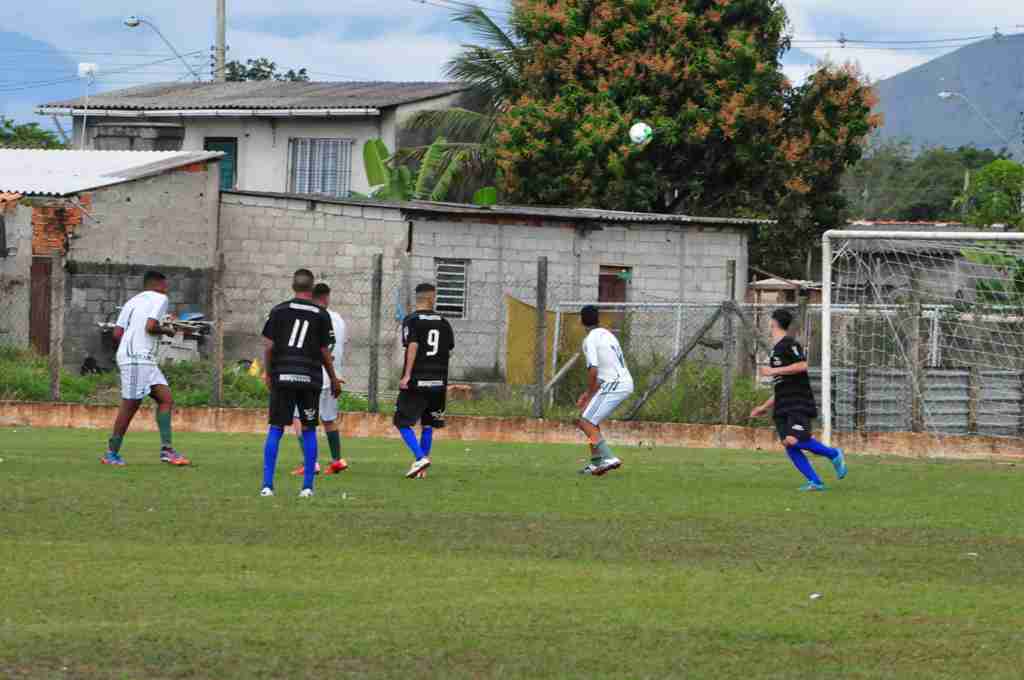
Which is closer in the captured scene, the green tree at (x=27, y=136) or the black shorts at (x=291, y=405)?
the black shorts at (x=291, y=405)

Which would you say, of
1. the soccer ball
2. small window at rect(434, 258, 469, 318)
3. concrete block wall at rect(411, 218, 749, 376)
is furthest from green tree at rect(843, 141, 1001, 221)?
small window at rect(434, 258, 469, 318)

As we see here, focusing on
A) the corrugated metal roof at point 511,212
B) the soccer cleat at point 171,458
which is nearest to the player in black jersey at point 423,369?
the soccer cleat at point 171,458

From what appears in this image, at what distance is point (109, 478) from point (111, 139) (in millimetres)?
32257

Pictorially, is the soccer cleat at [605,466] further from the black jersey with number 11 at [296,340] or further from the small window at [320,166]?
the small window at [320,166]

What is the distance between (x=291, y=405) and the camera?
1351 centimetres

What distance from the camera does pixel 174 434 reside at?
22641 millimetres

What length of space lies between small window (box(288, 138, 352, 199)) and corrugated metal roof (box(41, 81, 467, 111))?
1043 mm

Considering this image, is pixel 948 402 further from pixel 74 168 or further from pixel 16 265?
pixel 74 168

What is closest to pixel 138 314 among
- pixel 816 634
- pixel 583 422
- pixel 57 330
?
pixel 583 422

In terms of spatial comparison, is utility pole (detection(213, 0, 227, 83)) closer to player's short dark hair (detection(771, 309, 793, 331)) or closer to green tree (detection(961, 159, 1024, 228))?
green tree (detection(961, 159, 1024, 228))

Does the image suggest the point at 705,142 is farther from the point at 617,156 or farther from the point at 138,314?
the point at 138,314

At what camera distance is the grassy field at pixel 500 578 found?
697 cm

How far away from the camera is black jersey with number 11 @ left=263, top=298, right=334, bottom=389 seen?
44.3ft

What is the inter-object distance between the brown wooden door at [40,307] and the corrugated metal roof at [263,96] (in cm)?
1244
